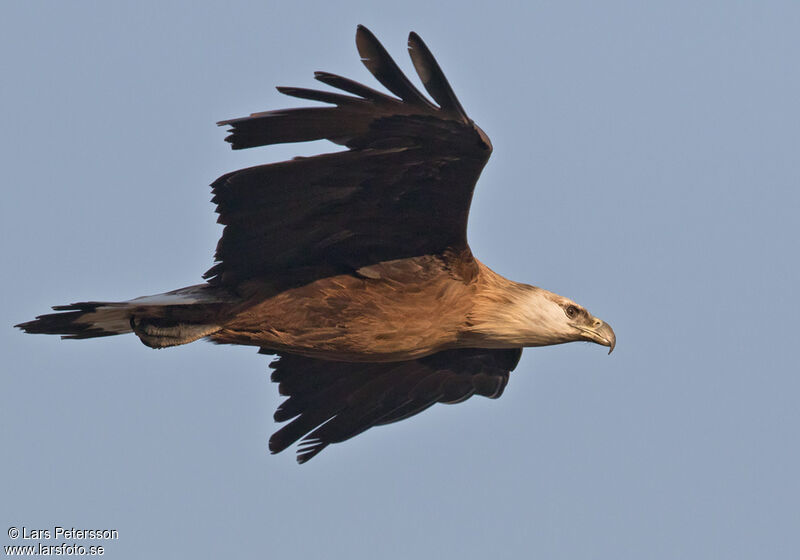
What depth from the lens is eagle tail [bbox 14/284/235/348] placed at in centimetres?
840

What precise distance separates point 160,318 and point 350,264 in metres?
1.27

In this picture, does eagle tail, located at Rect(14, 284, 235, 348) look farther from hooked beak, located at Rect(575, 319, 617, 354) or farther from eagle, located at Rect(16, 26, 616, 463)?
hooked beak, located at Rect(575, 319, 617, 354)

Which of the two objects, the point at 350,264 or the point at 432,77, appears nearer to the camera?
the point at 432,77

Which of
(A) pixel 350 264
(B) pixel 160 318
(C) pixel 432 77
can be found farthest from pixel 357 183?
(B) pixel 160 318

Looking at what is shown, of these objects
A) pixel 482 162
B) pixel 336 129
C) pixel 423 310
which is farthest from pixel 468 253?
pixel 336 129

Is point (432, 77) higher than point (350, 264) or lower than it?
higher

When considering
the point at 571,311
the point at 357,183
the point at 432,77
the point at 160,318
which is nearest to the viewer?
the point at 432,77

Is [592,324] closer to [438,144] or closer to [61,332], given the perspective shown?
[438,144]

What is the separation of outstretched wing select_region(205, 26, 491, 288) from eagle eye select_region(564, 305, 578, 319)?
3.50 ft

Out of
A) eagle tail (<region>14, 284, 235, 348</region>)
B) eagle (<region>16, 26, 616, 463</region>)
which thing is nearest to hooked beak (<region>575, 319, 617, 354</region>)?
eagle (<region>16, 26, 616, 463</region>)

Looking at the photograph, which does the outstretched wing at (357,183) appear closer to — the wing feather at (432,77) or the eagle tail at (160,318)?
the wing feather at (432,77)

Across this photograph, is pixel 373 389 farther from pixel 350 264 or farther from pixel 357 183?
pixel 357 183

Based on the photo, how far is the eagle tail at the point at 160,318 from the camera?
840 cm

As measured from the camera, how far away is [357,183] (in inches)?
315
